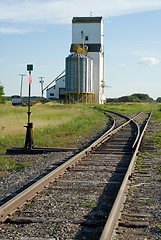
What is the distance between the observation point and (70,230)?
504cm

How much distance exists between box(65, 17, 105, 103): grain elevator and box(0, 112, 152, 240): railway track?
61802 mm

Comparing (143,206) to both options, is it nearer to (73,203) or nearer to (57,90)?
(73,203)

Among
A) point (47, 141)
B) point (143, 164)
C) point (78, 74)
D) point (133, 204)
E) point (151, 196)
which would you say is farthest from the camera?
point (78, 74)

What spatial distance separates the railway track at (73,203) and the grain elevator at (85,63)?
61802 millimetres

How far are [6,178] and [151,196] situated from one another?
333 cm

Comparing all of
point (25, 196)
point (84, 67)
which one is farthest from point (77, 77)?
point (25, 196)

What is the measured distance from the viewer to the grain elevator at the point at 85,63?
71.4m

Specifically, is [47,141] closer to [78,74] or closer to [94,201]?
[94,201]

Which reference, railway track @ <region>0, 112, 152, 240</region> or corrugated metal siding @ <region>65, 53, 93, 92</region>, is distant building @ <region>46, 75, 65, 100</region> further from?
railway track @ <region>0, 112, 152, 240</region>

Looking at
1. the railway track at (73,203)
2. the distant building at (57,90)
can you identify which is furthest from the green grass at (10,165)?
the distant building at (57,90)

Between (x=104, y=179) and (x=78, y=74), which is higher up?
(x=78, y=74)

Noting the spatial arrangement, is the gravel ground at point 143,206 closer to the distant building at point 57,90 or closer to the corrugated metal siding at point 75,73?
the corrugated metal siding at point 75,73

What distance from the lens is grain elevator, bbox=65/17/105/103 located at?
71.4 m

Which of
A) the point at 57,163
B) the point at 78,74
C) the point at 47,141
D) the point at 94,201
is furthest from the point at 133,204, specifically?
the point at 78,74
